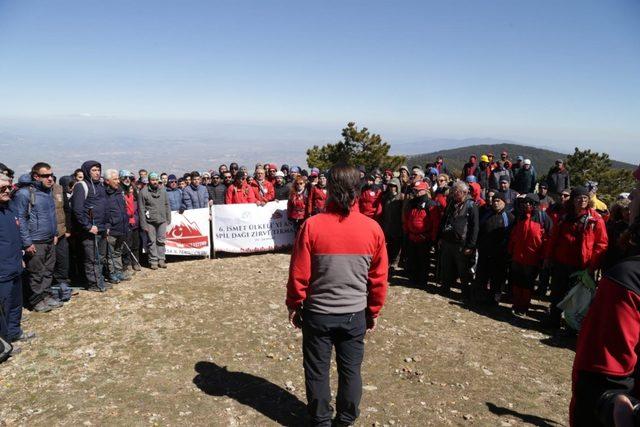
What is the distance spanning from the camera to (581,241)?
22.0ft

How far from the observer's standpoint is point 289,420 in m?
4.40

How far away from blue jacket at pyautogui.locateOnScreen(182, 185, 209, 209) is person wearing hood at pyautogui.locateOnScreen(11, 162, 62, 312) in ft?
13.0

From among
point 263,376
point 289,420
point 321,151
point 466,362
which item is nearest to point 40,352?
point 263,376

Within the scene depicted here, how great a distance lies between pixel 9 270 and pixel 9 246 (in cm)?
37

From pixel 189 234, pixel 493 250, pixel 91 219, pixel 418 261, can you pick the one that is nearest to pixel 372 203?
pixel 418 261

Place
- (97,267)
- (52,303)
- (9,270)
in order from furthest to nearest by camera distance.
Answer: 1. (97,267)
2. (52,303)
3. (9,270)

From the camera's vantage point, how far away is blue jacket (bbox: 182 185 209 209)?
11203 mm

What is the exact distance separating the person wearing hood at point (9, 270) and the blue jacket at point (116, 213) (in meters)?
2.17

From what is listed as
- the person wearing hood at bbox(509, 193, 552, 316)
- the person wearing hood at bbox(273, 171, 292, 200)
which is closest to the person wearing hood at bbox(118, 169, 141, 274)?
the person wearing hood at bbox(273, 171, 292, 200)

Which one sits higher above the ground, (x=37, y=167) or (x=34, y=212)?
(x=37, y=167)

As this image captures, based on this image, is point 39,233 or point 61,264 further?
point 61,264

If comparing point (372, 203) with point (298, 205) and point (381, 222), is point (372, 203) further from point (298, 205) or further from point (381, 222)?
point (298, 205)

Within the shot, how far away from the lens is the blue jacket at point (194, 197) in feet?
36.8

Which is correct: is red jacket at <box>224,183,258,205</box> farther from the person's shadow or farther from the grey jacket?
the person's shadow
